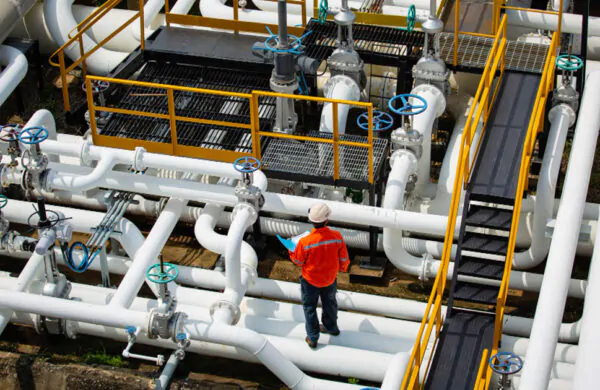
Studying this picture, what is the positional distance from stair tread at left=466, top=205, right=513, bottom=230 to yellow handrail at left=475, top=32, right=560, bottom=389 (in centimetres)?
18

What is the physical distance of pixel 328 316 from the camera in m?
13.0

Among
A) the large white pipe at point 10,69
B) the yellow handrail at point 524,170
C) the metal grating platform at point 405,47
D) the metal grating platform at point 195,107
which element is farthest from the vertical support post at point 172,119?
the yellow handrail at point 524,170

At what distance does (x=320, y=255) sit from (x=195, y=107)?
4.26 meters

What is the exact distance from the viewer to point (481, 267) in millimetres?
12969

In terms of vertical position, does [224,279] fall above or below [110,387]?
above

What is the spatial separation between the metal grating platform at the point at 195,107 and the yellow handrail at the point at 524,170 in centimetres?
366

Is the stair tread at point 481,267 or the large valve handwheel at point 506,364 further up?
the stair tread at point 481,267

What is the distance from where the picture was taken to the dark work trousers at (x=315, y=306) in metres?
12.6

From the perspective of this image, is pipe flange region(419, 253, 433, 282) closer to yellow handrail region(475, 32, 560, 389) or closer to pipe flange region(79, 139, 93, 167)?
yellow handrail region(475, 32, 560, 389)

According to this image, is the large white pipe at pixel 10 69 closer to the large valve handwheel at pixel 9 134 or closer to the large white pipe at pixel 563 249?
the large valve handwheel at pixel 9 134

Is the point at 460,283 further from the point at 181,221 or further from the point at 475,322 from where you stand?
the point at 181,221

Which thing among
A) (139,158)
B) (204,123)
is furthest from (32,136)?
(204,123)

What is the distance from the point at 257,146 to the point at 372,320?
8.93 feet

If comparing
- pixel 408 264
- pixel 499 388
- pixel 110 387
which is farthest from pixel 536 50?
pixel 110 387
